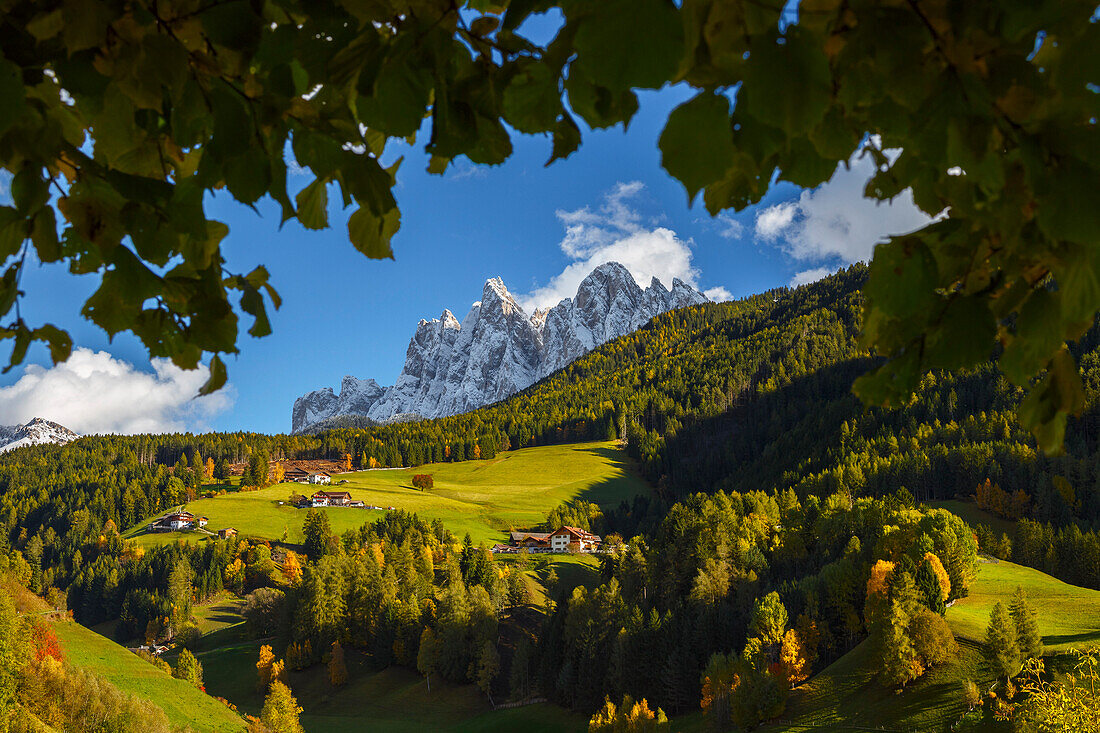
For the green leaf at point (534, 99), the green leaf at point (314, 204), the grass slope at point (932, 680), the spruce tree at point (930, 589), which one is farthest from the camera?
the spruce tree at point (930, 589)

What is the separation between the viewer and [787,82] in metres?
0.82

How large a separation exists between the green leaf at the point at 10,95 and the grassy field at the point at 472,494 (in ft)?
297

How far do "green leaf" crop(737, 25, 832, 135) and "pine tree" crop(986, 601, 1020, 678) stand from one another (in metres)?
33.6

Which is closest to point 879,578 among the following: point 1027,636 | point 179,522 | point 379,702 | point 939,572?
point 939,572

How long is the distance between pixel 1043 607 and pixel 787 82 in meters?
46.6

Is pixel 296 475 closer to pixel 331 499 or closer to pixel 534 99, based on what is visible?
pixel 331 499

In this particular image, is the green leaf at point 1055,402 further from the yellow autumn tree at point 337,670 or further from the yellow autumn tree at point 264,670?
the yellow autumn tree at point 264,670

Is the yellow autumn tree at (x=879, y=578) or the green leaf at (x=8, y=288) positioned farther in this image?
the yellow autumn tree at (x=879, y=578)

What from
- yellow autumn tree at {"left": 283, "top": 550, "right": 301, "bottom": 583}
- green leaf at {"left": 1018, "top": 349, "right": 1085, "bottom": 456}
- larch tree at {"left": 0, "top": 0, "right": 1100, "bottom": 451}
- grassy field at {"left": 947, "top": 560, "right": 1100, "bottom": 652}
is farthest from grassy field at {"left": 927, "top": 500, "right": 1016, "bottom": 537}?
yellow autumn tree at {"left": 283, "top": 550, "right": 301, "bottom": 583}

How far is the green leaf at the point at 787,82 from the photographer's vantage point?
0.80 m

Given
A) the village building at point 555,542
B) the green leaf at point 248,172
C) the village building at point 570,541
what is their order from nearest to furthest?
the green leaf at point 248,172 < the village building at point 555,542 < the village building at point 570,541

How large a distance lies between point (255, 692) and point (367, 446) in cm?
9899

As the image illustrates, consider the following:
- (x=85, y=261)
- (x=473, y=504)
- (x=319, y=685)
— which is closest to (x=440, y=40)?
(x=85, y=261)

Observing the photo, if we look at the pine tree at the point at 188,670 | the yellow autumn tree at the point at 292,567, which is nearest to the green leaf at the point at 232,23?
the pine tree at the point at 188,670
